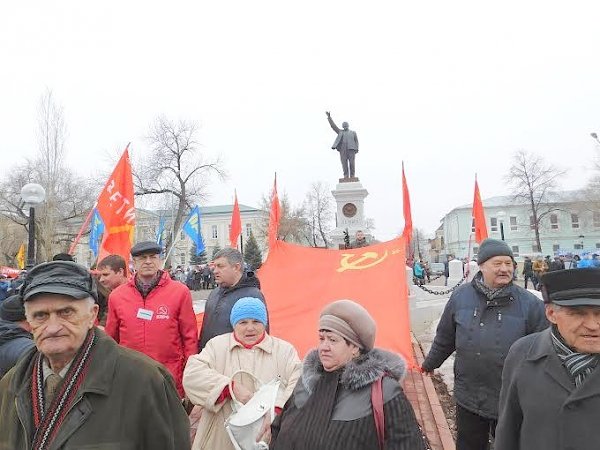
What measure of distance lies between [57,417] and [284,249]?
602 centimetres

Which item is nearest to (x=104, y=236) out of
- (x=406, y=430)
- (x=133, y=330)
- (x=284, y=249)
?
(x=284, y=249)

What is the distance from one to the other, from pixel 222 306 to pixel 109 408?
2249 millimetres

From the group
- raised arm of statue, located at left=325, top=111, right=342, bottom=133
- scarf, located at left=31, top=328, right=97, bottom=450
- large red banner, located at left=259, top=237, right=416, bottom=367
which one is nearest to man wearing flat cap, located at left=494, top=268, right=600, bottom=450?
scarf, located at left=31, top=328, right=97, bottom=450

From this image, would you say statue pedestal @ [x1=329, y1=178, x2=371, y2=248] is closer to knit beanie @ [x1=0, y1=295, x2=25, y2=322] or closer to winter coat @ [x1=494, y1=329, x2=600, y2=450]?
knit beanie @ [x1=0, y1=295, x2=25, y2=322]

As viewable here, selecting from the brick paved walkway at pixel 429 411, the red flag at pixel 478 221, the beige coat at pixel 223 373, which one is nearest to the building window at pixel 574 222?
the red flag at pixel 478 221

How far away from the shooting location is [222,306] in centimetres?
396

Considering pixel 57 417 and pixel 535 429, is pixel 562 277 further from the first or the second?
pixel 57 417

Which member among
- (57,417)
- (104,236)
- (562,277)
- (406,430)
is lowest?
(406,430)

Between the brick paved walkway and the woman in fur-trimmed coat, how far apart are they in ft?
9.20

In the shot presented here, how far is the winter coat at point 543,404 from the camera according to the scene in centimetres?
178

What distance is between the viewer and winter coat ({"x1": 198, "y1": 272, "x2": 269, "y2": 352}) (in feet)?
12.8

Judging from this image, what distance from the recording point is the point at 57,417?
169cm

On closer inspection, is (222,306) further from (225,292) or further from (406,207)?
(406,207)

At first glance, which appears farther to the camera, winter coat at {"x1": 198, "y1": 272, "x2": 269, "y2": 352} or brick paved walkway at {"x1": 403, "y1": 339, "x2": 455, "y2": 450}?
brick paved walkway at {"x1": 403, "y1": 339, "x2": 455, "y2": 450}
